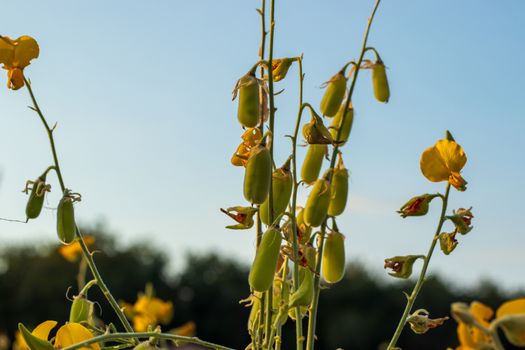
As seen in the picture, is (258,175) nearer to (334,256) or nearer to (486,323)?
(334,256)

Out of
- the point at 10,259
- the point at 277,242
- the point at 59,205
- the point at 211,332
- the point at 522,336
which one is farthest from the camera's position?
the point at 10,259

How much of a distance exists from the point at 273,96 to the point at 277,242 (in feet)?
0.53

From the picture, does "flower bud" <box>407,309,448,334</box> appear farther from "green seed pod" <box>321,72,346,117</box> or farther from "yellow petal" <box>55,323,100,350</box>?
"yellow petal" <box>55,323,100,350</box>

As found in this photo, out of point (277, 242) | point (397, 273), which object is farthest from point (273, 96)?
point (397, 273)

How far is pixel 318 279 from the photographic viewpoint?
0.89m

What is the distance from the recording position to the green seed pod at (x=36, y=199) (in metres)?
0.87

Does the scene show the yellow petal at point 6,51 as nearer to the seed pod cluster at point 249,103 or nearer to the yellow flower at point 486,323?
the seed pod cluster at point 249,103

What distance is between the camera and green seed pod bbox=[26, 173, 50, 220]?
87 centimetres

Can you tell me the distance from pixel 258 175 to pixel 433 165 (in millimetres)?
236

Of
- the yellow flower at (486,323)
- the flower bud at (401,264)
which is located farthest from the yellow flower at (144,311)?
the yellow flower at (486,323)

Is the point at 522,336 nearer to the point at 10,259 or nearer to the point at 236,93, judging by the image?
the point at 236,93

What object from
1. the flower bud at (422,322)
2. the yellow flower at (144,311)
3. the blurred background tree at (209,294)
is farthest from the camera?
the blurred background tree at (209,294)

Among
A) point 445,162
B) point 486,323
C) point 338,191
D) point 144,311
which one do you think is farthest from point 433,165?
point 144,311

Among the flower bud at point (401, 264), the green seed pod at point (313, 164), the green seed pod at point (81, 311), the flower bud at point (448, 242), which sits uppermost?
the green seed pod at point (313, 164)
